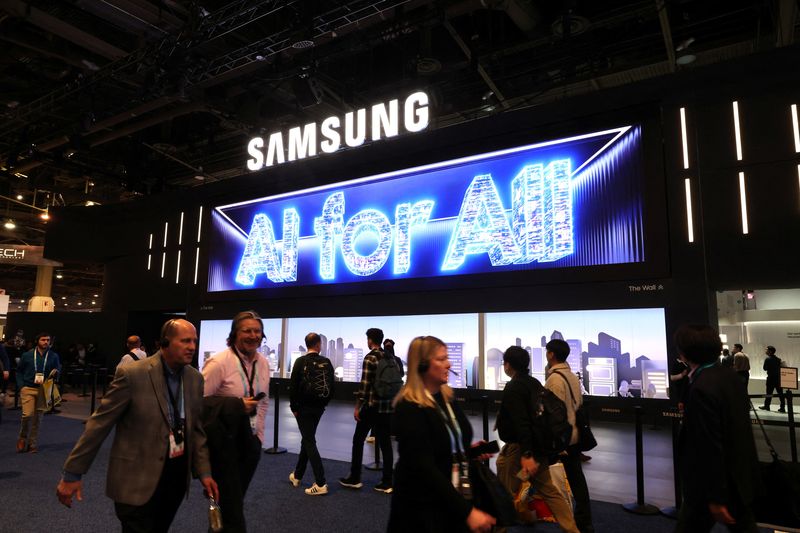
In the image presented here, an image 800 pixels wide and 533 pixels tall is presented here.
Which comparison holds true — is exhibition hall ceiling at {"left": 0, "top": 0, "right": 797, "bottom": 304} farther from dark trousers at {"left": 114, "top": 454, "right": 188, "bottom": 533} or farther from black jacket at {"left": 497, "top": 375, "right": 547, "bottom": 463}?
dark trousers at {"left": 114, "top": 454, "right": 188, "bottom": 533}

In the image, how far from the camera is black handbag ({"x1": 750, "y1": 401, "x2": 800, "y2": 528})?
2957 mm

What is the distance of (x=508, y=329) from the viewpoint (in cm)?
1138

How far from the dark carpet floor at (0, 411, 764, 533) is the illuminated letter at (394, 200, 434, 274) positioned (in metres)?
5.21

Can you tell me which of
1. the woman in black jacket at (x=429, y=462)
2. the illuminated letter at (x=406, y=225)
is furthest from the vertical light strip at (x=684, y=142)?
the woman in black jacket at (x=429, y=462)

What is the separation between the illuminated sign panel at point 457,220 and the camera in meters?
8.93

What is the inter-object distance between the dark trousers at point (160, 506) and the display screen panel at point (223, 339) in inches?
478

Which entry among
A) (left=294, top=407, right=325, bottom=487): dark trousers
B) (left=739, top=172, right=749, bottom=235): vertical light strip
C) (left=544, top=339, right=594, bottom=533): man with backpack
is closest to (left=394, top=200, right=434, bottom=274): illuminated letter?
(left=739, top=172, right=749, bottom=235): vertical light strip

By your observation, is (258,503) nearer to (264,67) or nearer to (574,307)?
(574,307)

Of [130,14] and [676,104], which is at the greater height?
[130,14]

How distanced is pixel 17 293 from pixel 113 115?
112ft

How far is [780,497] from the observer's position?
299cm

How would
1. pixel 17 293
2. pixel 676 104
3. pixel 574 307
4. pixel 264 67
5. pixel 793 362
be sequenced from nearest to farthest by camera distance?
pixel 676 104, pixel 574 307, pixel 264 67, pixel 793 362, pixel 17 293

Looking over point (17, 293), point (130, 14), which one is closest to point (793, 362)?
point (130, 14)

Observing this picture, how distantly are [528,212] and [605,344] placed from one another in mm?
3112
